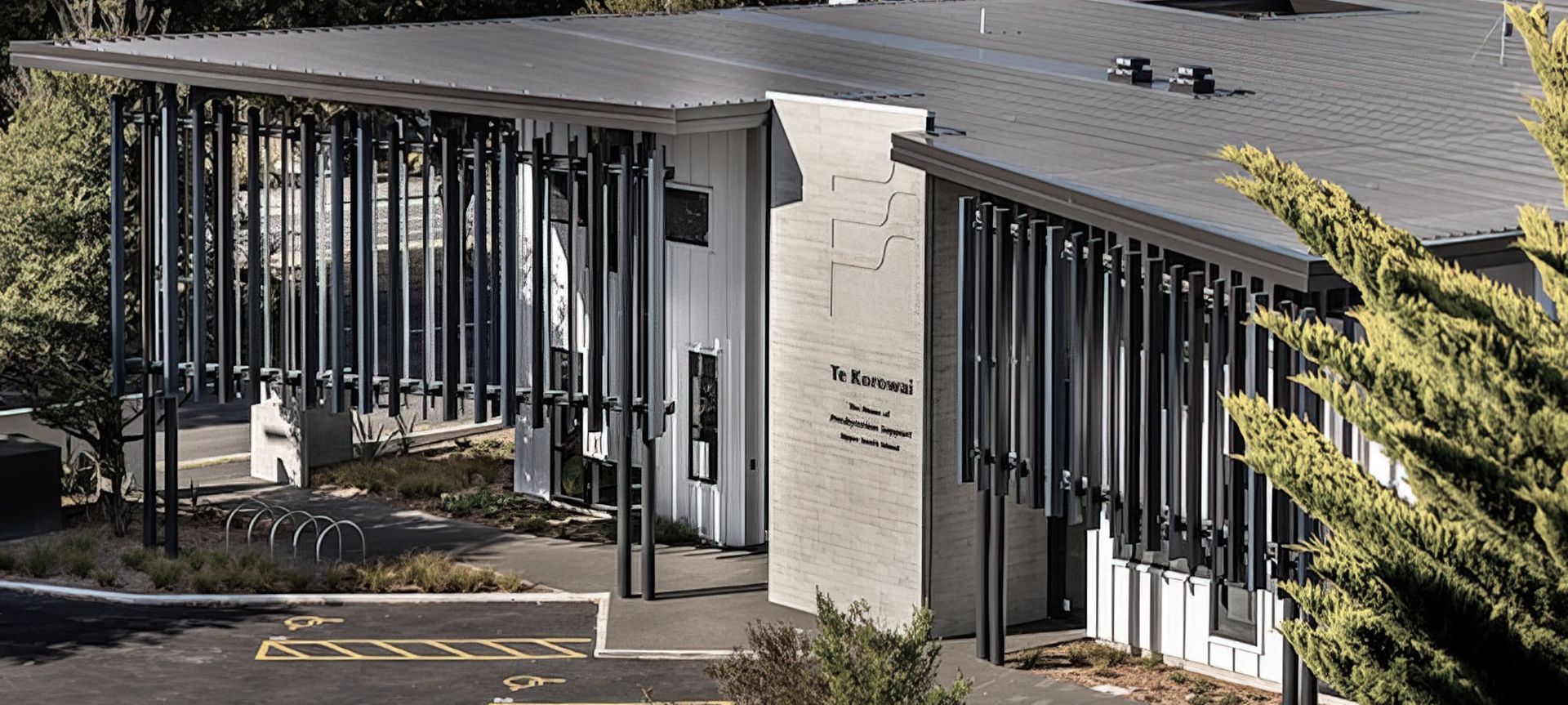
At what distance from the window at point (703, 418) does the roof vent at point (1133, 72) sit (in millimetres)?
5908

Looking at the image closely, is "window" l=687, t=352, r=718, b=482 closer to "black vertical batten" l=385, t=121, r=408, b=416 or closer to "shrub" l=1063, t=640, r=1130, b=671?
"black vertical batten" l=385, t=121, r=408, b=416

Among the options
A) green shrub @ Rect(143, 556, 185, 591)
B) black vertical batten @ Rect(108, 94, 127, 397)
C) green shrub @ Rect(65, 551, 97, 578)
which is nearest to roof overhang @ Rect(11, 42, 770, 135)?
black vertical batten @ Rect(108, 94, 127, 397)

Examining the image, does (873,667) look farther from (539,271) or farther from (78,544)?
(78,544)

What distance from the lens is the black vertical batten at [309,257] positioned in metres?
26.8

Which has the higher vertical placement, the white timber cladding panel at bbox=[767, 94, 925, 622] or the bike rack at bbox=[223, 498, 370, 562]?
the white timber cladding panel at bbox=[767, 94, 925, 622]

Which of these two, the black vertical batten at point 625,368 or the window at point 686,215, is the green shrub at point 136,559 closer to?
the black vertical batten at point 625,368

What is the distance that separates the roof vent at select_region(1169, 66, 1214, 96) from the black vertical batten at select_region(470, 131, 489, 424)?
8.01 metres

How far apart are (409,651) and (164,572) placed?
4.11 m

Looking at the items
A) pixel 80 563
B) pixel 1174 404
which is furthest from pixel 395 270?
pixel 1174 404

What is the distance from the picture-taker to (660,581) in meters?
27.0

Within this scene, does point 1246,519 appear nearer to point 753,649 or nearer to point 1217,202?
point 1217,202

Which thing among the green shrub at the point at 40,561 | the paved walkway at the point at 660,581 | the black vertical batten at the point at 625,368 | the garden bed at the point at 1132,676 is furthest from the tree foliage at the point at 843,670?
the green shrub at the point at 40,561

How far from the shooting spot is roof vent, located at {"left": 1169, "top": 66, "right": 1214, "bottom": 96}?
91.5 feet

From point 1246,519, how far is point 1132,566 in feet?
9.64
